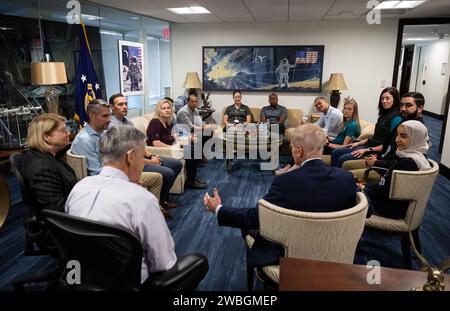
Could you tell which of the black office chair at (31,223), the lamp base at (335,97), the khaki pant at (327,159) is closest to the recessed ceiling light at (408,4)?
the lamp base at (335,97)

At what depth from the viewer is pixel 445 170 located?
4.87m

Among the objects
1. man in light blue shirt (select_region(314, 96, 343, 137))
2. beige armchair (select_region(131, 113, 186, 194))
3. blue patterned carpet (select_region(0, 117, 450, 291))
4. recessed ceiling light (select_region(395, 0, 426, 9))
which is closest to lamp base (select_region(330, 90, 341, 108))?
man in light blue shirt (select_region(314, 96, 343, 137))

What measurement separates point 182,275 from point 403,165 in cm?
182

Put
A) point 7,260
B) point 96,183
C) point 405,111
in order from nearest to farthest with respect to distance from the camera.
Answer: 1. point 96,183
2. point 7,260
3. point 405,111

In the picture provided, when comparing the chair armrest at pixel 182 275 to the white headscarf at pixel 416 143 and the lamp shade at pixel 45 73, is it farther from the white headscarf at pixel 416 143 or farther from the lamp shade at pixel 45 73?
the lamp shade at pixel 45 73

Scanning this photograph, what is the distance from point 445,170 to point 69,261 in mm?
5269

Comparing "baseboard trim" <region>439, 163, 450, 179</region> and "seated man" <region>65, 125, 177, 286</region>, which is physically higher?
"seated man" <region>65, 125, 177, 286</region>

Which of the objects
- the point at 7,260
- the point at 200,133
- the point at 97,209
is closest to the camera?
the point at 97,209

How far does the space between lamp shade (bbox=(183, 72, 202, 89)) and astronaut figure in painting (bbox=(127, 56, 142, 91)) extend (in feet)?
3.00

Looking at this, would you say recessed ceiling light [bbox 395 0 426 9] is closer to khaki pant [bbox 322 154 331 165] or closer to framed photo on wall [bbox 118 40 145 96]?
khaki pant [bbox 322 154 331 165]

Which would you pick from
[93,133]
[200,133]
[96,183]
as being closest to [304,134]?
[96,183]

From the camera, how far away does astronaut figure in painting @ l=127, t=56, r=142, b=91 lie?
556cm

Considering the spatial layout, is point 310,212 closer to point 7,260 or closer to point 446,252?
point 446,252

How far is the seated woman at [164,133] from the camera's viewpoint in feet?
13.4
